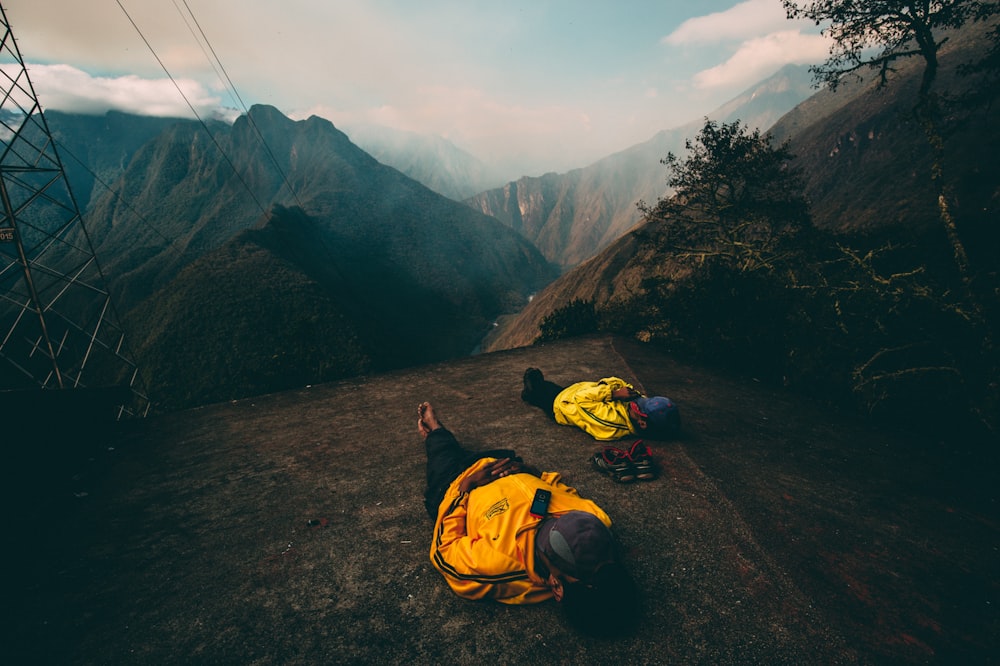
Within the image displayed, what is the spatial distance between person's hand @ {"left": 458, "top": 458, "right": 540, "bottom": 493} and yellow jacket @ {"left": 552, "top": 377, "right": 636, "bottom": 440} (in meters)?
2.05

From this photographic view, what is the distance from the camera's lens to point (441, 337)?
7388 centimetres

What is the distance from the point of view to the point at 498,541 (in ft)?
9.87

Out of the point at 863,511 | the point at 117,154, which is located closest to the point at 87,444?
the point at 863,511

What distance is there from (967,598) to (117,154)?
24924 centimetres

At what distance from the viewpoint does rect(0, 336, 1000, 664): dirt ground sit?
300cm

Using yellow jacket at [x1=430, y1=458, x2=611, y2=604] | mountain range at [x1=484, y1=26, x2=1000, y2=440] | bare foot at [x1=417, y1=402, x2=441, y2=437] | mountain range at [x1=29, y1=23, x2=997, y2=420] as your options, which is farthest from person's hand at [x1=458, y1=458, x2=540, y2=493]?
mountain range at [x1=29, y1=23, x2=997, y2=420]

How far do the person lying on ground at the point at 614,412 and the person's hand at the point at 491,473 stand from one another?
2.06 meters

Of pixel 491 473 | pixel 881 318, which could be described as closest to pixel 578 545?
pixel 491 473

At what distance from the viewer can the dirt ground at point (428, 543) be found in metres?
3.00

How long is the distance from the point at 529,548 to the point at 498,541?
0.77 feet

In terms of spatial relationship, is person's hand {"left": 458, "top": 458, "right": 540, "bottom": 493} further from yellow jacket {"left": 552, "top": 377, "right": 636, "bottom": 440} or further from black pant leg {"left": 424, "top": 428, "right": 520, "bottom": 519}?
yellow jacket {"left": 552, "top": 377, "right": 636, "bottom": 440}

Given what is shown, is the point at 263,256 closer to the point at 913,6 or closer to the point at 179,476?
the point at 179,476

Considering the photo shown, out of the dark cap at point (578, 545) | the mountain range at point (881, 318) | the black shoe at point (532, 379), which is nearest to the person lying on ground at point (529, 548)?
the dark cap at point (578, 545)

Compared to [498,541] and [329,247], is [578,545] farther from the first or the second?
[329,247]
